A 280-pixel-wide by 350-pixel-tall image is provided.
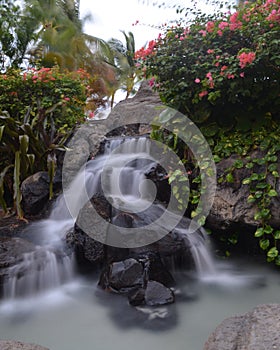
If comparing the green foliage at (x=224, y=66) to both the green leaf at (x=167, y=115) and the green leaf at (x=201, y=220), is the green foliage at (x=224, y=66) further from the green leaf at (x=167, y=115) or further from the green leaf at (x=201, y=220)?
the green leaf at (x=201, y=220)

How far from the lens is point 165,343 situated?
83.5 inches

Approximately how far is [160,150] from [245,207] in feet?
4.28

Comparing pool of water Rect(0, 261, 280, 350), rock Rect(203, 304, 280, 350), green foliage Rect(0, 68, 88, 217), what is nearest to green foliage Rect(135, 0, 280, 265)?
pool of water Rect(0, 261, 280, 350)

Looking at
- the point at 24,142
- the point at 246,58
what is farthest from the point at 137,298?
the point at 24,142

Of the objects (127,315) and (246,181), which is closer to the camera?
(127,315)

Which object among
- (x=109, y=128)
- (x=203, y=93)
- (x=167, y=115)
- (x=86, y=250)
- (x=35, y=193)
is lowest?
(x=86, y=250)

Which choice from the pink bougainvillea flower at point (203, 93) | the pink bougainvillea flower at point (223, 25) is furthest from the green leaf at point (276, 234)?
the pink bougainvillea flower at point (223, 25)

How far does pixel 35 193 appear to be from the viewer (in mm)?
4258

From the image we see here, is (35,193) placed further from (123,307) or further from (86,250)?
(123,307)

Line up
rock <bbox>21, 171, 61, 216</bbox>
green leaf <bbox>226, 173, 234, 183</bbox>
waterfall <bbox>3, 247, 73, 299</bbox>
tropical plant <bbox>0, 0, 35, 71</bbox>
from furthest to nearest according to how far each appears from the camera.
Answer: tropical plant <bbox>0, 0, 35, 71</bbox> < rock <bbox>21, 171, 61, 216</bbox> < green leaf <bbox>226, 173, 234, 183</bbox> < waterfall <bbox>3, 247, 73, 299</bbox>

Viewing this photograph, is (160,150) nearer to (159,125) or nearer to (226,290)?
(159,125)

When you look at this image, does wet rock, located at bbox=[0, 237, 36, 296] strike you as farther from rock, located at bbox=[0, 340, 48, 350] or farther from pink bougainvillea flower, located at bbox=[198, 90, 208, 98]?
pink bougainvillea flower, located at bbox=[198, 90, 208, 98]

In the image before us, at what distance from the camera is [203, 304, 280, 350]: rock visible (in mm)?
1517

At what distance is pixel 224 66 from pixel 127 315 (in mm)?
2295
